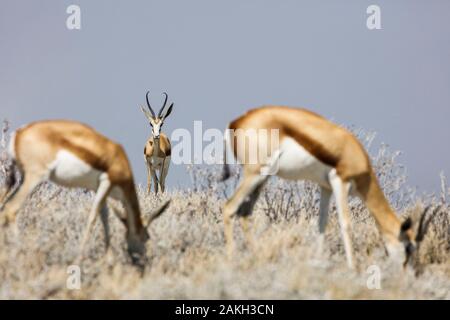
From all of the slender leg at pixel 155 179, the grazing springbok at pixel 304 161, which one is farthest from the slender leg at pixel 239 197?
the slender leg at pixel 155 179

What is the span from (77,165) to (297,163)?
8.70 ft

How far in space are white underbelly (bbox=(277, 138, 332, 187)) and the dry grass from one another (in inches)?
40.8

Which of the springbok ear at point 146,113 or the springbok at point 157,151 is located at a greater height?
the springbok ear at point 146,113

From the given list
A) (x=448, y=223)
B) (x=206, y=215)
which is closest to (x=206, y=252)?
(x=206, y=215)

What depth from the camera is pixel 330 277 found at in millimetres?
8547

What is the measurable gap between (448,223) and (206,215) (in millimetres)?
4655

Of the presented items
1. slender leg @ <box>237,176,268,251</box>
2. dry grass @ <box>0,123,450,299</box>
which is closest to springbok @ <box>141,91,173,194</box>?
dry grass @ <box>0,123,450,299</box>

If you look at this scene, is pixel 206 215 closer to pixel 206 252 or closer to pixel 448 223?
pixel 206 252

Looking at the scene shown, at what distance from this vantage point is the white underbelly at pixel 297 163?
8.88m

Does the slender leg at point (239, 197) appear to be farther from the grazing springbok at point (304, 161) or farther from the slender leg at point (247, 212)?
the slender leg at point (247, 212)

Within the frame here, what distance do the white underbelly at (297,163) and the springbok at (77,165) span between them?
187cm

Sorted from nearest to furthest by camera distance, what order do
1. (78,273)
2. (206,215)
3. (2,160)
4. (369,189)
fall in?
(78,273)
(369,189)
(206,215)
(2,160)

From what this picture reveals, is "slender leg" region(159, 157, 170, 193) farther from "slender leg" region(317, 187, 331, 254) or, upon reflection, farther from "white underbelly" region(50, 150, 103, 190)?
"white underbelly" region(50, 150, 103, 190)

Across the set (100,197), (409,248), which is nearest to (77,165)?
(100,197)
